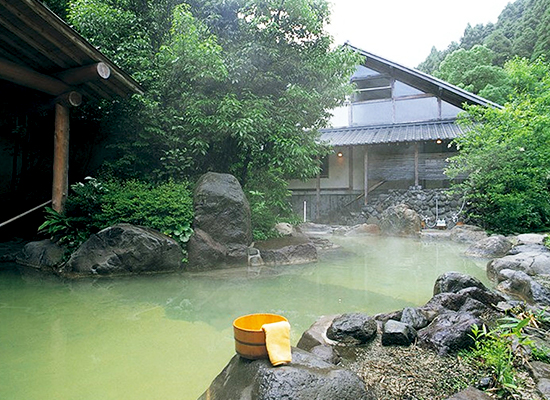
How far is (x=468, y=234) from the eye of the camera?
999cm

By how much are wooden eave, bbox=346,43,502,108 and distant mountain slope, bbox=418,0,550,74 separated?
14.0m

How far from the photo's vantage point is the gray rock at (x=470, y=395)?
1.81 m

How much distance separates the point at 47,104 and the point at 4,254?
319 cm

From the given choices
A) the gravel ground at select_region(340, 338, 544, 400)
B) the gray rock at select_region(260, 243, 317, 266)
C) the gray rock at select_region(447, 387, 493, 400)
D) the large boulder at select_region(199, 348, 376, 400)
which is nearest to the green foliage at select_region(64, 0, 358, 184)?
the gray rock at select_region(260, 243, 317, 266)

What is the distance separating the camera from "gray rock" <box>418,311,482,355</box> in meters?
2.46

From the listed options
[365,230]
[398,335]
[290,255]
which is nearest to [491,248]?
[365,230]

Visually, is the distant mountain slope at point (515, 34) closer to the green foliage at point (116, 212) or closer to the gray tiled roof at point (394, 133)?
the gray tiled roof at point (394, 133)

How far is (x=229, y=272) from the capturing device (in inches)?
231

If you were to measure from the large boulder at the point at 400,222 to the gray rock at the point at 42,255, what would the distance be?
9.80 meters

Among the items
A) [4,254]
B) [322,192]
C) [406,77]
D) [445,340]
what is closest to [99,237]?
[4,254]

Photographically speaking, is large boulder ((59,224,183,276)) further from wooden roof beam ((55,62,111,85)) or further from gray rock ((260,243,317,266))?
wooden roof beam ((55,62,111,85))

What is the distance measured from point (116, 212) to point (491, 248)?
817cm

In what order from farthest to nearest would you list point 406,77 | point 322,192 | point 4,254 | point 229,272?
point 322,192
point 406,77
point 4,254
point 229,272

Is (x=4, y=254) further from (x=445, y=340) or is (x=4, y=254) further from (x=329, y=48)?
(x=329, y=48)
